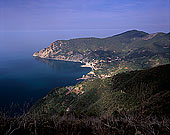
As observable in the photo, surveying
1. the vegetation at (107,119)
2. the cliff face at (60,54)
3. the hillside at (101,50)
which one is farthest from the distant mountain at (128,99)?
the cliff face at (60,54)

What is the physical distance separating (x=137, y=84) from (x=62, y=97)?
20.0 metres

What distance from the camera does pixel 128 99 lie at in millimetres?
18453

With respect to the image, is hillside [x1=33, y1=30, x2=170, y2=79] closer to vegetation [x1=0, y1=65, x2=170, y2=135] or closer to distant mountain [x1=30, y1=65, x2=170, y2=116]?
distant mountain [x1=30, y1=65, x2=170, y2=116]

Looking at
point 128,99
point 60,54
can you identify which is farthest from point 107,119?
point 60,54

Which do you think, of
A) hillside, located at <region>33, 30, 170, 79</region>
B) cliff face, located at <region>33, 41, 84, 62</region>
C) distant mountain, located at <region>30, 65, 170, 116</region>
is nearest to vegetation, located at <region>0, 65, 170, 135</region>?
distant mountain, located at <region>30, 65, 170, 116</region>

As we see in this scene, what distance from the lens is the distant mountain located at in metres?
11.1

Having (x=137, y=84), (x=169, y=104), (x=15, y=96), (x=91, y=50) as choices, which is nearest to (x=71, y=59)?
(x=91, y=50)

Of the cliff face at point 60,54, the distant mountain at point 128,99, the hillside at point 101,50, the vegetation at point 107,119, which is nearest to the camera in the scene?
the vegetation at point 107,119

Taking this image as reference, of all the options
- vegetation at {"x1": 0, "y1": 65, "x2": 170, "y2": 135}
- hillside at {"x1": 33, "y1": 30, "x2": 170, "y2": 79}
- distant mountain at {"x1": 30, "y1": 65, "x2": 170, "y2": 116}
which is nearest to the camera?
vegetation at {"x1": 0, "y1": 65, "x2": 170, "y2": 135}

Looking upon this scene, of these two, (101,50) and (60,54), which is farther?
(60,54)

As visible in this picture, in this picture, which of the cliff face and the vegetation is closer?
the vegetation

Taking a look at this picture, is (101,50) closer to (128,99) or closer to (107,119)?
(128,99)

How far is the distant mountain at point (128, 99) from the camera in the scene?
11114 mm

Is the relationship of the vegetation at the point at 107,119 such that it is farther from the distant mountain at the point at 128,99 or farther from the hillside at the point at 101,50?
the hillside at the point at 101,50
